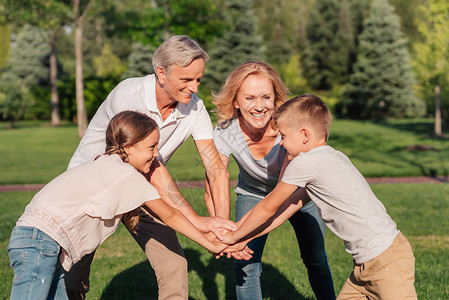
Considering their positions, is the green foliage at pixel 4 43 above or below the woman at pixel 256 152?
below

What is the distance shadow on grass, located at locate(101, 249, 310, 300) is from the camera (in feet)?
16.6

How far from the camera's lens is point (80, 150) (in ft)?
12.0

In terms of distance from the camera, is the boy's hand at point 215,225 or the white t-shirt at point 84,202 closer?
the white t-shirt at point 84,202

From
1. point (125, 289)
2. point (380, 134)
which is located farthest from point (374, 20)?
point (125, 289)

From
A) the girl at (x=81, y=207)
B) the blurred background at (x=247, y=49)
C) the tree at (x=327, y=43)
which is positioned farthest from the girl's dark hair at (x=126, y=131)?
the tree at (x=327, y=43)

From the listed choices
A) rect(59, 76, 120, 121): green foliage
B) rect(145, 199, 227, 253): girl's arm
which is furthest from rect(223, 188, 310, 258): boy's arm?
rect(59, 76, 120, 121): green foliage

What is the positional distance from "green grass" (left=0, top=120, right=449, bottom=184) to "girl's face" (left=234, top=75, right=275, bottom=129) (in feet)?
14.3

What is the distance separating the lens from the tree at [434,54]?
69.3ft

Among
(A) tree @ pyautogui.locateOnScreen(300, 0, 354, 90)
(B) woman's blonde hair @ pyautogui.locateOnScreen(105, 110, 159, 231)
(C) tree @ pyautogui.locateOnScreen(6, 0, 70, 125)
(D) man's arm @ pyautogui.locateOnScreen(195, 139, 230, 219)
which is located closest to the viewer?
(B) woman's blonde hair @ pyautogui.locateOnScreen(105, 110, 159, 231)

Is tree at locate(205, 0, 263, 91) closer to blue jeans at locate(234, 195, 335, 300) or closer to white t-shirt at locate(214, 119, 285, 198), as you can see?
white t-shirt at locate(214, 119, 285, 198)

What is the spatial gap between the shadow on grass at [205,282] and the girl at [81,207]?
6.75 feet

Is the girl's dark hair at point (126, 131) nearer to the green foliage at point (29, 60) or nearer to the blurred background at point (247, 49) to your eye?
the blurred background at point (247, 49)

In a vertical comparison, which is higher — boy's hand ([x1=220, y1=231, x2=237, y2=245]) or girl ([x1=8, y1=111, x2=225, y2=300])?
girl ([x1=8, y1=111, x2=225, y2=300])

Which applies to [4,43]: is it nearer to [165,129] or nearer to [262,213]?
[165,129]
